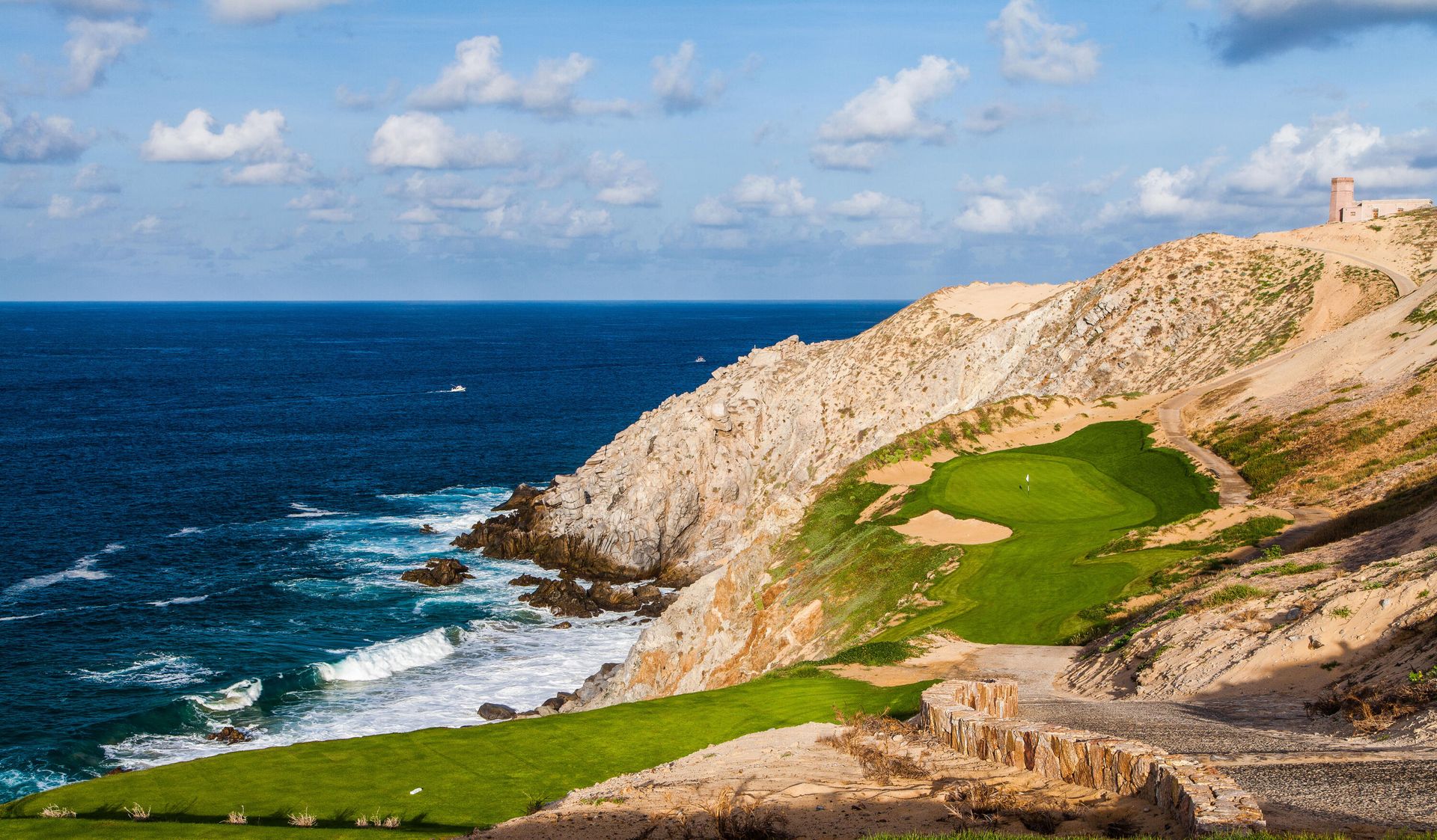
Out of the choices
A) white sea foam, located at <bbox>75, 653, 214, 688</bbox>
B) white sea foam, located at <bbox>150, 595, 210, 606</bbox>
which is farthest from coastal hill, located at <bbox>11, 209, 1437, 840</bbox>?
white sea foam, located at <bbox>75, 653, 214, 688</bbox>

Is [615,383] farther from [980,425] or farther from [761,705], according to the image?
[761,705]

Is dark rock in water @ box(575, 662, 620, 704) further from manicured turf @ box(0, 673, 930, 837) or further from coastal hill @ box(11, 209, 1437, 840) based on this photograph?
manicured turf @ box(0, 673, 930, 837)

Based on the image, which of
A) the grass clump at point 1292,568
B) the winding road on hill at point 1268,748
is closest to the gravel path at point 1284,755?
the winding road on hill at point 1268,748

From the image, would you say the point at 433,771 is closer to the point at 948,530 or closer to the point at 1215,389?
the point at 948,530

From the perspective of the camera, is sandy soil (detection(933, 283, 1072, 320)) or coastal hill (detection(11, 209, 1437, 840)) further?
sandy soil (detection(933, 283, 1072, 320))

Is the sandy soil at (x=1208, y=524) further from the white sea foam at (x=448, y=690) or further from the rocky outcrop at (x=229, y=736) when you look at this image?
the rocky outcrop at (x=229, y=736)

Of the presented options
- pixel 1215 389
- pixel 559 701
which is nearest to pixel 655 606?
pixel 559 701
